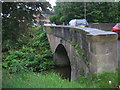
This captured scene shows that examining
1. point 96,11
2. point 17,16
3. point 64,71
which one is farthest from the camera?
point 96,11

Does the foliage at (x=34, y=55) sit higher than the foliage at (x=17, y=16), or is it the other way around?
the foliage at (x=17, y=16)

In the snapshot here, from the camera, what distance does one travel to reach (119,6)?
29234 millimetres

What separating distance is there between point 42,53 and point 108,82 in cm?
1714

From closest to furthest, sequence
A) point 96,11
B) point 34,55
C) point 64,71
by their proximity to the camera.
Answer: point 64,71 → point 34,55 → point 96,11

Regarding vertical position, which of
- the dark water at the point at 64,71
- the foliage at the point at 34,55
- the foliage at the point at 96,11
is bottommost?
the dark water at the point at 64,71

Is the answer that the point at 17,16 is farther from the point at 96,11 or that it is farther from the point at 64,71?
the point at 96,11

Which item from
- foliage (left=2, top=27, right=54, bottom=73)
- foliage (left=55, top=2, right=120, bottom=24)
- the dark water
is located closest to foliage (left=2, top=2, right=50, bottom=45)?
the dark water

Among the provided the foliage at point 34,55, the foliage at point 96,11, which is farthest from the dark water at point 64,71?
the foliage at point 96,11

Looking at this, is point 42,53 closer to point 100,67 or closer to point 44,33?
point 44,33

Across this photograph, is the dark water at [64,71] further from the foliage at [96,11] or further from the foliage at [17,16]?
the foliage at [96,11]

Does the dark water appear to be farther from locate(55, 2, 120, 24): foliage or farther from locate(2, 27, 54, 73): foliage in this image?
locate(55, 2, 120, 24): foliage

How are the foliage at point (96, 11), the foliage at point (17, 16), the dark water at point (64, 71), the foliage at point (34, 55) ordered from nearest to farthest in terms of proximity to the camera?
the foliage at point (17, 16) → the dark water at point (64, 71) → the foliage at point (34, 55) → the foliage at point (96, 11)

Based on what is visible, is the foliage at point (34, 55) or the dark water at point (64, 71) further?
the foliage at point (34, 55)

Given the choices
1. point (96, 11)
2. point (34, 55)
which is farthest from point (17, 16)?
point (96, 11)
